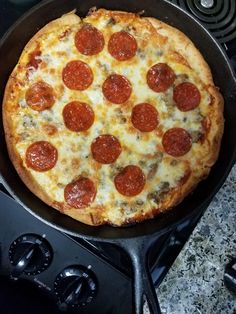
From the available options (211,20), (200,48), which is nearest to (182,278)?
(200,48)

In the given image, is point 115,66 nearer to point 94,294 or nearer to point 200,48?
point 200,48

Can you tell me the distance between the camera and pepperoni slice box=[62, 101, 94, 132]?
1800mm

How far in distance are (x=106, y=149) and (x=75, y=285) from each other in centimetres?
42

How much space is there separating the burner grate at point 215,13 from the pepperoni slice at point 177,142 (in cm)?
44

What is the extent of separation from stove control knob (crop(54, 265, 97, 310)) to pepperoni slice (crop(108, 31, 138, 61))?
Answer: 68cm

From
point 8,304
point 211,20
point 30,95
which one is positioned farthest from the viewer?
point 211,20

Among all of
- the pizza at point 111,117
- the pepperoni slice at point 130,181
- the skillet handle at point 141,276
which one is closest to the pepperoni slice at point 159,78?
the pizza at point 111,117

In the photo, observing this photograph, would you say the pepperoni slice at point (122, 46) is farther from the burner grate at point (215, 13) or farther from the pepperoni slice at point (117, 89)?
the burner grate at point (215, 13)

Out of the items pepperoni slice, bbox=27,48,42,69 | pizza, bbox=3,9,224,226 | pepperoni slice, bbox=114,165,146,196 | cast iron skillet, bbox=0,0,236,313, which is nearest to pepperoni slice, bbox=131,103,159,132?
pizza, bbox=3,9,224,226

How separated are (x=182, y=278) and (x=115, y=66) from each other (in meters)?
0.71

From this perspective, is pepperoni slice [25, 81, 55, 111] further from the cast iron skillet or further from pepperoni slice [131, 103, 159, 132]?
pepperoni slice [131, 103, 159, 132]

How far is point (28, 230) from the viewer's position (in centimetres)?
176

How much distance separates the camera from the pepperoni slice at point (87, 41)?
1.86 m

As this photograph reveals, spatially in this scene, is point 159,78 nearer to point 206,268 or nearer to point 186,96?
point 186,96
